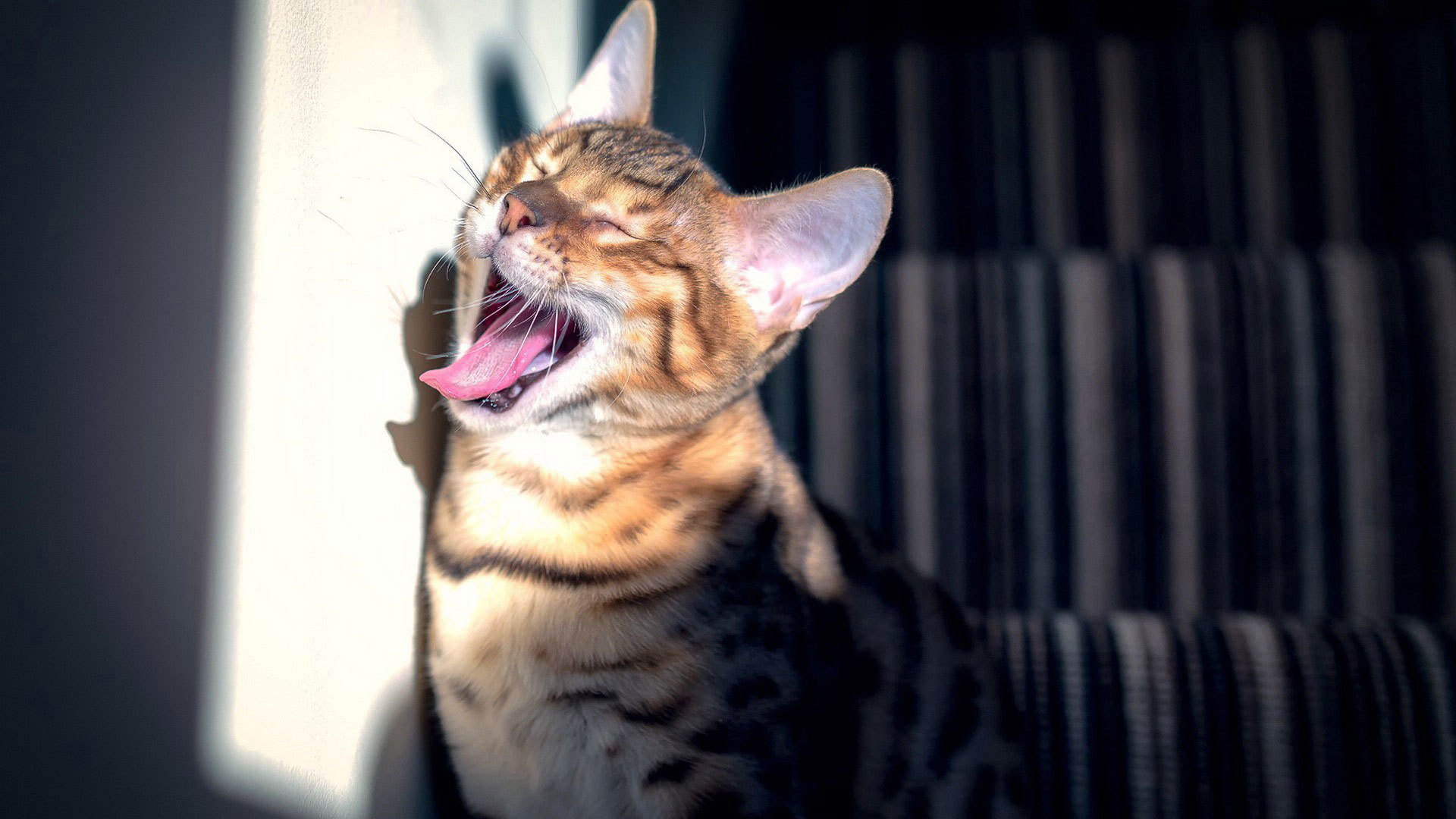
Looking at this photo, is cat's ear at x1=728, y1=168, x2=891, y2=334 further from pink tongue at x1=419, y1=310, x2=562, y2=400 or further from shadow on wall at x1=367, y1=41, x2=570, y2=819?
shadow on wall at x1=367, y1=41, x2=570, y2=819

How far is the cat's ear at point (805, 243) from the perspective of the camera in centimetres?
82

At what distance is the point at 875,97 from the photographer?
2.09m

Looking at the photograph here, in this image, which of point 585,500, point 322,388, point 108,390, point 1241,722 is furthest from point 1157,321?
point 108,390

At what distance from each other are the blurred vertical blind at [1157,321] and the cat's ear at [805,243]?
82 centimetres

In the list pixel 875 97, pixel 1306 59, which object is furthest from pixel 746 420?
pixel 1306 59

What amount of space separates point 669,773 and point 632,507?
0.88 ft

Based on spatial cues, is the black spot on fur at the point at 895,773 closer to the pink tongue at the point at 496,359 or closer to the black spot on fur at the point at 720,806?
the black spot on fur at the point at 720,806

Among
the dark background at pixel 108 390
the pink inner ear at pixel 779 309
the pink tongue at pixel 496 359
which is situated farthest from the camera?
the pink inner ear at pixel 779 309

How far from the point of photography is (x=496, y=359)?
825 millimetres

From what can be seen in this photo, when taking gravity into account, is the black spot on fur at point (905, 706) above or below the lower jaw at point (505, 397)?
below

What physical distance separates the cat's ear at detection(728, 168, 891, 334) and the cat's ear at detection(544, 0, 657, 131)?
0.25 m

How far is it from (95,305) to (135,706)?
234mm

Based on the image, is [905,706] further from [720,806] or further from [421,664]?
[421,664]

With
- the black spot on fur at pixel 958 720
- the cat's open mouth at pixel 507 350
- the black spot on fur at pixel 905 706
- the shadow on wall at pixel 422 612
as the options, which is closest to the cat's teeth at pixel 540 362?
the cat's open mouth at pixel 507 350
